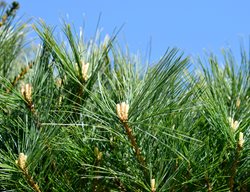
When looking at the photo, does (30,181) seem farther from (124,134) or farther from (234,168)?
(234,168)

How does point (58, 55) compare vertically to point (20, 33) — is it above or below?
below

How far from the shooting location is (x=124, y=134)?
1077 mm

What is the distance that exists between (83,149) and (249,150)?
12.2 inches

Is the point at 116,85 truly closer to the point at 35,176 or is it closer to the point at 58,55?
the point at 58,55

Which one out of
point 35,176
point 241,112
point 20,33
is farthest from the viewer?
point 20,33

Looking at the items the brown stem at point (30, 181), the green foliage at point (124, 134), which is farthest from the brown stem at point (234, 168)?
the brown stem at point (30, 181)

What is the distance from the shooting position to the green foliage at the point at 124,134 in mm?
1073

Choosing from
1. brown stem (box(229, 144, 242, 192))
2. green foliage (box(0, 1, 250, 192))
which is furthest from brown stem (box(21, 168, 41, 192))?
brown stem (box(229, 144, 242, 192))

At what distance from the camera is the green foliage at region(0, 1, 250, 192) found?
1073 mm

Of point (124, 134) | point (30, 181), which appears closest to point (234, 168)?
point (124, 134)

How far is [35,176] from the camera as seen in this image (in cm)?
110

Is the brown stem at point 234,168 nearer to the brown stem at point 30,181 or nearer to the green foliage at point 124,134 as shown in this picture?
the green foliage at point 124,134

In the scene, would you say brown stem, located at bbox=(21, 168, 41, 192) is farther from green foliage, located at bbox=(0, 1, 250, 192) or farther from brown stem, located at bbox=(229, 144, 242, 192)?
brown stem, located at bbox=(229, 144, 242, 192)

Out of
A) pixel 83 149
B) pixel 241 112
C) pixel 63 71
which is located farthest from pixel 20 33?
pixel 241 112
